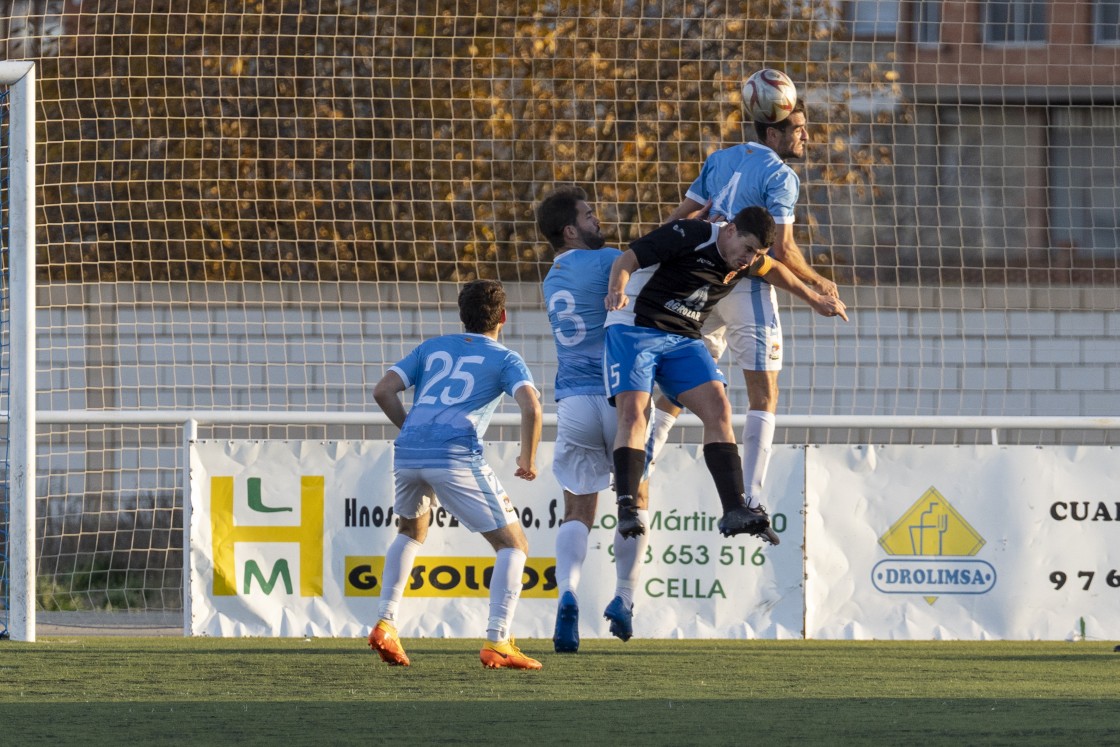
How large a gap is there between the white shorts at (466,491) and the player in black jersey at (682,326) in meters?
0.49

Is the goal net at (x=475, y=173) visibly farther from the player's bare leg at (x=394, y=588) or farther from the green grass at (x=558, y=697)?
the player's bare leg at (x=394, y=588)

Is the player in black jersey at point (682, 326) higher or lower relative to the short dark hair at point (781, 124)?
lower

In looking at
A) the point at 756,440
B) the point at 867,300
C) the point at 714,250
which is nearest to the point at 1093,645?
the point at 756,440

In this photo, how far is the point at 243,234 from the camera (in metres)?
13.7

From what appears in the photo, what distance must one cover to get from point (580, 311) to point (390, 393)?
1.07 m

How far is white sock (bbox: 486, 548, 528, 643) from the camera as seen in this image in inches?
263

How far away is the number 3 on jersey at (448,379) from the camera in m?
6.78

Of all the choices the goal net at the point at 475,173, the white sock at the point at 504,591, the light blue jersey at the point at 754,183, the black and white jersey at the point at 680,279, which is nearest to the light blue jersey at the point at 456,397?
the white sock at the point at 504,591

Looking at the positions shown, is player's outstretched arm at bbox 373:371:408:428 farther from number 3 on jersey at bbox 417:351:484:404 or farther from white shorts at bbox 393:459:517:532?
white shorts at bbox 393:459:517:532

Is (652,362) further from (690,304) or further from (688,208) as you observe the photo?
(688,208)

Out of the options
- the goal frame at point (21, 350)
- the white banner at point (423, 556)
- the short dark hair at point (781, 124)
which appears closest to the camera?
the short dark hair at point (781, 124)

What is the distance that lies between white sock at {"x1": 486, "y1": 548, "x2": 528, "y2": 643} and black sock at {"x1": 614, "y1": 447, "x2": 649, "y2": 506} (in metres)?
0.48

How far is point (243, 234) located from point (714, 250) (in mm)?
7477

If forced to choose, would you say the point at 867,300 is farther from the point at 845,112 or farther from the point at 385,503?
the point at 385,503
